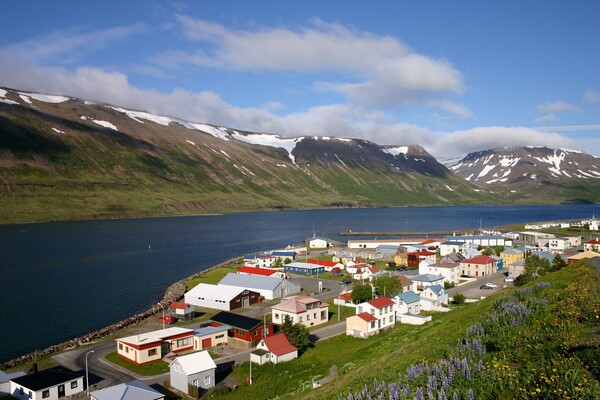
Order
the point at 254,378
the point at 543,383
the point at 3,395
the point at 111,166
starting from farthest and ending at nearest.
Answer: the point at 111,166 < the point at 254,378 < the point at 3,395 < the point at 543,383

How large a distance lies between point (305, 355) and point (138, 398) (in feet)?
39.6

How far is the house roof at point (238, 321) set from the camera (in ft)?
116

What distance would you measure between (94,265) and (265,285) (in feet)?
114

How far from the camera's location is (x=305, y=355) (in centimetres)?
3141

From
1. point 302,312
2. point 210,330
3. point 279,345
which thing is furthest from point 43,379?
point 302,312

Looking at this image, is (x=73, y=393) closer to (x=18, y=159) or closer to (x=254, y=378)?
(x=254, y=378)

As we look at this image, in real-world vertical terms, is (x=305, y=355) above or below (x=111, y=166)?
below

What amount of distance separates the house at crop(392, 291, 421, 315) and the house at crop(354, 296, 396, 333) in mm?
1776

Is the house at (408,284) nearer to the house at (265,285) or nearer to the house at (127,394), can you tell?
the house at (265,285)

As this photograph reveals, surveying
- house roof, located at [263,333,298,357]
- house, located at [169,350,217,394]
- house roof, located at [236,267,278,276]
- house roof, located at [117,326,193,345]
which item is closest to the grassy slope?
house roof, located at [263,333,298,357]

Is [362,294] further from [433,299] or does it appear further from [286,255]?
[286,255]

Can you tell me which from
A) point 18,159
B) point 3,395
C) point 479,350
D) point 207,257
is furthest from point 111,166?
point 479,350

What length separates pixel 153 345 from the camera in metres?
A: 31.7

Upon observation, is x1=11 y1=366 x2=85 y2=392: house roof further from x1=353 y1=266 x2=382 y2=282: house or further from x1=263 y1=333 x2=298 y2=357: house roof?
x1=353 y1=266 x2=382 y2=282: house
